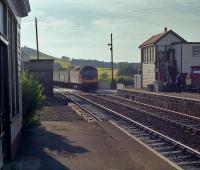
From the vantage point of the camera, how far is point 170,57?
146 feet

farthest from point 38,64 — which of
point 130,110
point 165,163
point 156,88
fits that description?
point 165,163

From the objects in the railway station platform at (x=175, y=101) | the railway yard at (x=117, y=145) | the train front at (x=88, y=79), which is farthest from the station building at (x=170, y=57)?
the railway yard at (x=117, y=145)

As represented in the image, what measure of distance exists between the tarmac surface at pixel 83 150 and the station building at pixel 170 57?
26.5 m

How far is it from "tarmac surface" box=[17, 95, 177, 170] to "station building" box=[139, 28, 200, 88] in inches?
1042

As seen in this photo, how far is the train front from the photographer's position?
Result: 50.7 metres

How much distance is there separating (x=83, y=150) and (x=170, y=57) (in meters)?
33.2

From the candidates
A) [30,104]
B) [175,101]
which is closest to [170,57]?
[175,101]

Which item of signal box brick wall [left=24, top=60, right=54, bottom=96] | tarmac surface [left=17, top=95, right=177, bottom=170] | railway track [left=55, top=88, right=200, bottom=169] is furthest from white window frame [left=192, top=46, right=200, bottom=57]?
tarmac surface [left=17, top=95, right=177, bottom=170]

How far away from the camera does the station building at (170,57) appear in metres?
42.9

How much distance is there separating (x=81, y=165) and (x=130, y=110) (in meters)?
16.1

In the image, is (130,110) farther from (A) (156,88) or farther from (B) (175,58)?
(B) (175,58)

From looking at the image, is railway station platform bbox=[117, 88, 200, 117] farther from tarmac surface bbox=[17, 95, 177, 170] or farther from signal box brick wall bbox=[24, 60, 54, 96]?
tarmac surface bbox=[17, 95, 177, 170]

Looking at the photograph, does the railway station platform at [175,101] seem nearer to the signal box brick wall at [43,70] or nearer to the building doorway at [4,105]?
the signal box brick wall at [43,70]

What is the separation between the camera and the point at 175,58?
4375cm
